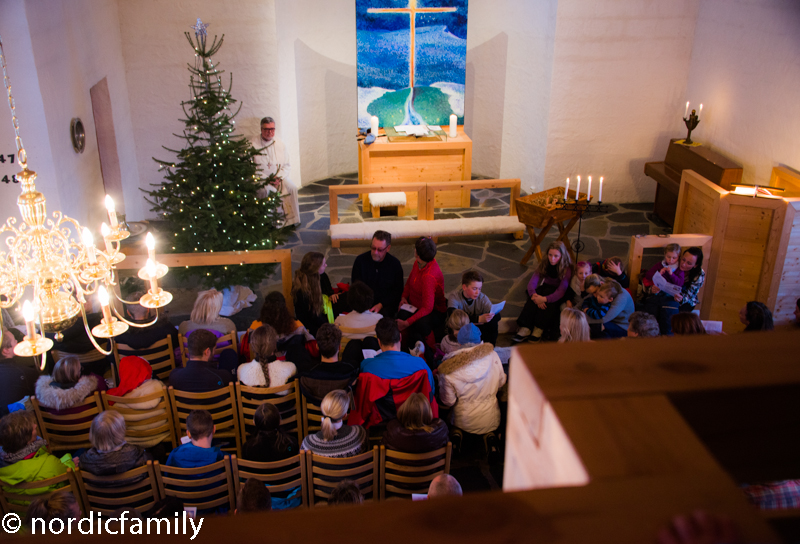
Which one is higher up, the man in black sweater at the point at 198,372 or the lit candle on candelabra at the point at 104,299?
the lit candle on candelabra at the point at 104,299

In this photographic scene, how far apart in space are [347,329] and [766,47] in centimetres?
711

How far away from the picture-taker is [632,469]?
0.65 metres

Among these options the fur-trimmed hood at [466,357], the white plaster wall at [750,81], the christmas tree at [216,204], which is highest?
the white plaster wall at [750,81]

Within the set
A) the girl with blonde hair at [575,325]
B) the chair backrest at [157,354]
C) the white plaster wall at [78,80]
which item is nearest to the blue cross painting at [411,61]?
the white plaster wall at [78,80]

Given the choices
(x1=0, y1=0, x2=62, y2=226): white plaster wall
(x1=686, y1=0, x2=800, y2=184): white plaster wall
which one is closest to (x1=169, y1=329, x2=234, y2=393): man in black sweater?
(x1=0, y1=0, x2=62, y2=226): white plaster wall

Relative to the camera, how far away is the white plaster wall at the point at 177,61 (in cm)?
990

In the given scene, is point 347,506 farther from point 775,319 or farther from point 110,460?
point 775,319

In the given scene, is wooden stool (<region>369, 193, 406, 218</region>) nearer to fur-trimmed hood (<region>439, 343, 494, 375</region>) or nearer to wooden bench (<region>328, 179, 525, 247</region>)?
wooden bench (<region>328, 179, 525, 247</region>)

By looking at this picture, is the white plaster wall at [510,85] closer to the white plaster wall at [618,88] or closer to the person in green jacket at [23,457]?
the white plaster wall at [618,88]

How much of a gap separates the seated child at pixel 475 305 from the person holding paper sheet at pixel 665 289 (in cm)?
158

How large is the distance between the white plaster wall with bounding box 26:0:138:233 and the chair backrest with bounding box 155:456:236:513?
4.42 m

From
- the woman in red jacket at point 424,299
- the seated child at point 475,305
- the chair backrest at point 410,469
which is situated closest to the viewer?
the chair backrest at point 410,469

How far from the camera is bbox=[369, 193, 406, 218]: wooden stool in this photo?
1099 centimetres

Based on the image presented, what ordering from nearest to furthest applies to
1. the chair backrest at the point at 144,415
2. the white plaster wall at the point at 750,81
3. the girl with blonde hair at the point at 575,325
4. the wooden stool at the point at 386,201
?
the chair backrest at the point at 144,415 < the girl with blonde hair at the point at 575,325 < the white plaster wall at the point at 750,81 < the wooden stool at the point at 386,201
